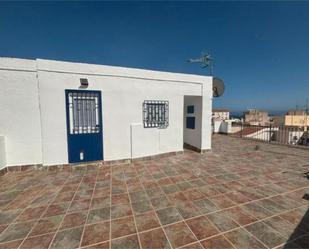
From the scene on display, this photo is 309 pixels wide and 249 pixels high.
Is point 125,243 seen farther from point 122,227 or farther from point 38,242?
point 38,242

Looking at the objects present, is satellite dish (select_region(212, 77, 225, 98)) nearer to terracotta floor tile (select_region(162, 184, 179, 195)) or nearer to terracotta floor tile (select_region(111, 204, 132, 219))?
terracotta floor tile (select_region(162, 184, 179, 195))

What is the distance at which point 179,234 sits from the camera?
203 centimetres

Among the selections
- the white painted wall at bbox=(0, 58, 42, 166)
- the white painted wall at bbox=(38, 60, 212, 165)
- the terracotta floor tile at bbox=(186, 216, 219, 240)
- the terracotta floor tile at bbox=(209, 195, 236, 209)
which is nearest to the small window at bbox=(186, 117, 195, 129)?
the white painted wall at bbox=(38, 60, 212, 165)

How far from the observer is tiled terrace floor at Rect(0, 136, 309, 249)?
195 centimetres

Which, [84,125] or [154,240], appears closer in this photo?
[154,240]

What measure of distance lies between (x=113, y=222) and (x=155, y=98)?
386 cm

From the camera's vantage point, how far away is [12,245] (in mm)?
1861

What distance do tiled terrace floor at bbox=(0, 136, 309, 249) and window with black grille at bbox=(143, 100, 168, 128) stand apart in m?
1.65

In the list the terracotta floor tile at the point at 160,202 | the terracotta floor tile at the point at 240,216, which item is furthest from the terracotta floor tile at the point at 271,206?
the terracotta floor tile at the point at 160,202

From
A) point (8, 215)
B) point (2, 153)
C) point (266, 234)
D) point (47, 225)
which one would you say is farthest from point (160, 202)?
point (2, 153)

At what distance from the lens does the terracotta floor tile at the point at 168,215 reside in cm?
229

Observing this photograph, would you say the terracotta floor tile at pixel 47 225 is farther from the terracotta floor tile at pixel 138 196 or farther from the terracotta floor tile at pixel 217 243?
the terracotta floor tile at pixel 217 243

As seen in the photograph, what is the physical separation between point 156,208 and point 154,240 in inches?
26.1

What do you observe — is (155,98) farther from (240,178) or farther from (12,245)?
(12,245)
